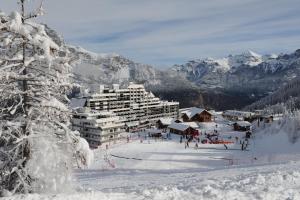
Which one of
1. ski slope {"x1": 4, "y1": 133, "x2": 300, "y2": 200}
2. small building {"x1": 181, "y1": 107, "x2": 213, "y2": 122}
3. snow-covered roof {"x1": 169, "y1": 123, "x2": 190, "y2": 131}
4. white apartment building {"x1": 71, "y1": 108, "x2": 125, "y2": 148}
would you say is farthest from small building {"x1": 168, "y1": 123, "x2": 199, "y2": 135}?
small building {"x1": 181, "y1": 107, "x2": 213, "y2": 122}

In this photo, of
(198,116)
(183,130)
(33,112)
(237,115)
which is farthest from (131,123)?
(33,112)

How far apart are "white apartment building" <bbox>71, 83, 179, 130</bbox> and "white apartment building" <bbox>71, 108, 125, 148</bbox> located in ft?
135

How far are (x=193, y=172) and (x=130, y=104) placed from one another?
4687 inches

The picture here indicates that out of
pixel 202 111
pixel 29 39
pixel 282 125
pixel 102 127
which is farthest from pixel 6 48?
pixel 202 111

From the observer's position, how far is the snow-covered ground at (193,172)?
59.7 feet

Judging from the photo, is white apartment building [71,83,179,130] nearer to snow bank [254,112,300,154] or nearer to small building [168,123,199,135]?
small building [168,123,199,135]

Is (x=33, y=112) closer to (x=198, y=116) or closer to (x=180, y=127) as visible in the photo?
(x=180, y=127)

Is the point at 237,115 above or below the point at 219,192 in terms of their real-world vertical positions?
below

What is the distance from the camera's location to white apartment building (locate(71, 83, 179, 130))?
146 metres

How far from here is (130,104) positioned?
155750 mm

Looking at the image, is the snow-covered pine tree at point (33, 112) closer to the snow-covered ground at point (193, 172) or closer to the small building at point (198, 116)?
the snow-covered ground at point (193, 172)

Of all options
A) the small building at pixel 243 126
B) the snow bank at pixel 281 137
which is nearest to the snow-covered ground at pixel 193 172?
the snow bank at pixel 281 137

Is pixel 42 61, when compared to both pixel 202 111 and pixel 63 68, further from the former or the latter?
pixel 202 111

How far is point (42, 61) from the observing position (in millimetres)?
16516
